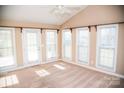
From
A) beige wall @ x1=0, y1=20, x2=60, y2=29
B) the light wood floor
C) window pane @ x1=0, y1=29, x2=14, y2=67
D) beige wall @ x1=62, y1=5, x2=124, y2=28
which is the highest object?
beige wall @ x1=62, y1=5, x2=124, y2=28

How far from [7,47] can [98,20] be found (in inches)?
156

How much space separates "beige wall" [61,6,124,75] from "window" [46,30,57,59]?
1128mm

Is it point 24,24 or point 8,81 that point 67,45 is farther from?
point 8,81

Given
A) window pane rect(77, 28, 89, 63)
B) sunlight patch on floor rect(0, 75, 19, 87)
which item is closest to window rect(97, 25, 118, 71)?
window pane rect(77, 28, 89, 63)

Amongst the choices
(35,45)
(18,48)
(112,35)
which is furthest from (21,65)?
(112,35)

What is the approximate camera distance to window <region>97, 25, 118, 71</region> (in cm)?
365

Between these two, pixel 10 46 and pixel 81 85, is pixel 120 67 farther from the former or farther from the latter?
pixel 10 46

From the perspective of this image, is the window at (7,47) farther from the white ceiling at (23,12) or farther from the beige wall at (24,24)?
the white ceiling at (23,12)

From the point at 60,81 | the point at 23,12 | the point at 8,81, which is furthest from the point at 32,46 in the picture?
the point at 60,81

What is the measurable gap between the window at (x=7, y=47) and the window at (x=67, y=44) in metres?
2.67

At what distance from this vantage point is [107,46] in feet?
12.6

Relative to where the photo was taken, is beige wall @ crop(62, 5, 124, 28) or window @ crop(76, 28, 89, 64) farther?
window @ crop(76, 28, 89, 64)

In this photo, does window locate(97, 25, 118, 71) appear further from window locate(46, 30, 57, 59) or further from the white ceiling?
window locate(46, 30, 57, 59)

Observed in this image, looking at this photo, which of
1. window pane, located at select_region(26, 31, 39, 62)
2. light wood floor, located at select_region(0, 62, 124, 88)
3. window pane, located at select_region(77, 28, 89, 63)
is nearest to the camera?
light wood floor, located at select_region(0, 62, 124, 88)
